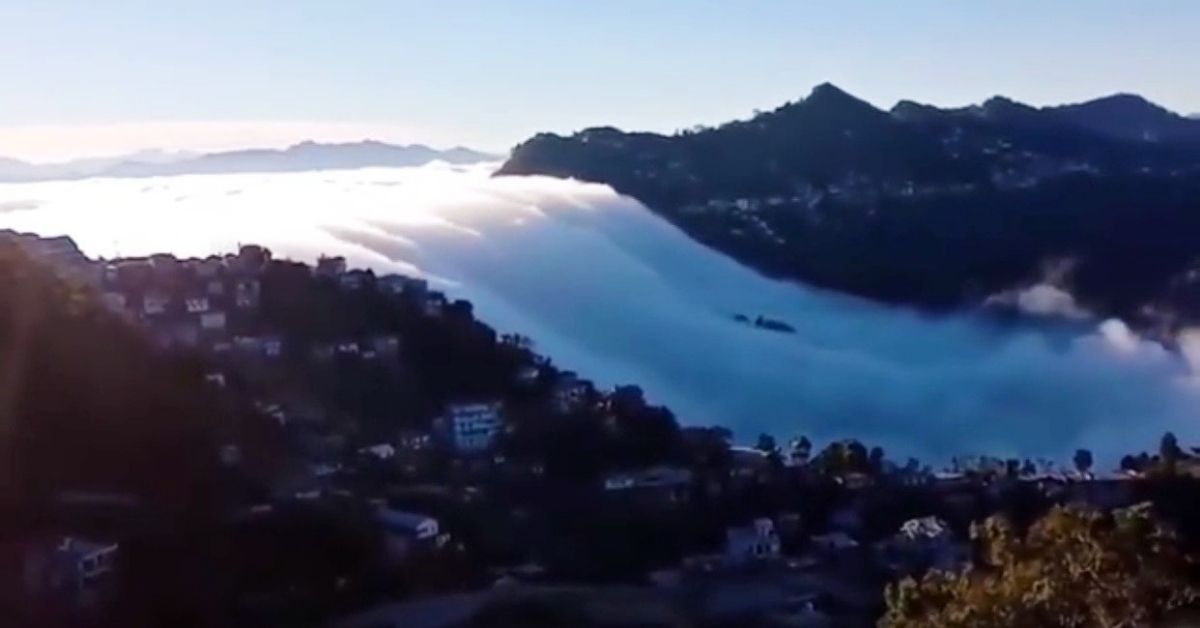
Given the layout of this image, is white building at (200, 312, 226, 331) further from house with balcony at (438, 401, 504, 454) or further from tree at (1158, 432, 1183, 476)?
tree at (1158, 432, 1183, 476)

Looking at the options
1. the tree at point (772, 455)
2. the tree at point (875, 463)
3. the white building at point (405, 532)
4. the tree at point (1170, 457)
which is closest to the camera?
the white building at point (405, 532)

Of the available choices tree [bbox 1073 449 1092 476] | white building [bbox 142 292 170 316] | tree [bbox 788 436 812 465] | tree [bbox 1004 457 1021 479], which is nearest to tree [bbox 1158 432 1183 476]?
tree [bbox 1073 449 1092 476]

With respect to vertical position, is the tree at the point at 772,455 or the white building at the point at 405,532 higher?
the white building at the point at 405,532

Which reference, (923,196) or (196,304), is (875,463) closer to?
(196,304)

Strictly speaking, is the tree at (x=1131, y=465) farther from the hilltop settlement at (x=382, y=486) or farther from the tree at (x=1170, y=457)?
the hilltop settlement at (x=382, y=486)

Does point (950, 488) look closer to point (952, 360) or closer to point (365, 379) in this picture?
point (365, 379)

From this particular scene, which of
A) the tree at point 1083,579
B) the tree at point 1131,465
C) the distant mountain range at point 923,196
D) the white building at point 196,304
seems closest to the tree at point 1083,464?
the tree at point 1131,465
